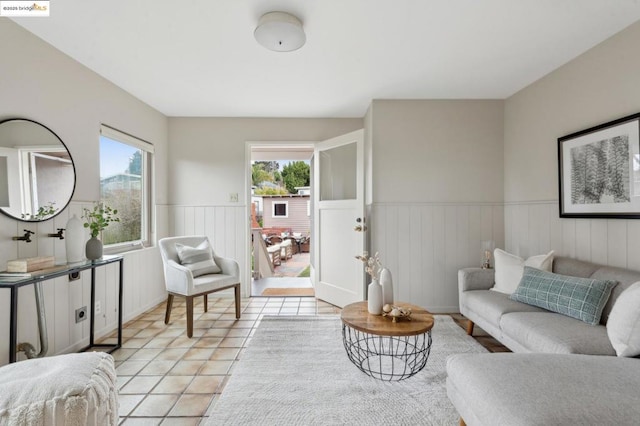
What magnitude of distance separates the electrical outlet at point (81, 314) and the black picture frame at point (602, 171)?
4203 mm

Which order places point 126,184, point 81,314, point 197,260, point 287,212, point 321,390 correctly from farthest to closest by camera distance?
point 287,212 < point 126,184 < point 197,260 < point 81,314 < point 321,390

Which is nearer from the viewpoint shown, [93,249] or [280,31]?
[280,31]

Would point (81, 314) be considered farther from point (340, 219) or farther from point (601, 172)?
point (601, 172)

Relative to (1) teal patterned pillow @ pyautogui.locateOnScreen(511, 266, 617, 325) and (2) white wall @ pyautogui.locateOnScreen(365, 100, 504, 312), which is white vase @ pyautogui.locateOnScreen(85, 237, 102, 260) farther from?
(1) teal patterned pillow @ pyautogui.locateOnScreen(511, 266, 617, 325)

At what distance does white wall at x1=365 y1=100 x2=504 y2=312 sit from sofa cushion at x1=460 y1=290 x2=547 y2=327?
0.73 m

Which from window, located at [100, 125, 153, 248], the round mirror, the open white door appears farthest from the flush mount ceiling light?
window, located at [100, 125, 153, 248]

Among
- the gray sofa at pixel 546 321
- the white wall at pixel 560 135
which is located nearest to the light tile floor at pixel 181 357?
the gray sofa at pixel 546 321

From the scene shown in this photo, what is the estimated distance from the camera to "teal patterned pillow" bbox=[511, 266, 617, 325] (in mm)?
1897

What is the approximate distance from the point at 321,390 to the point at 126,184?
9.69 ft

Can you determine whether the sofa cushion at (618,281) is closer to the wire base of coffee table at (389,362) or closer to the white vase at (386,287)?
the wire base of coffee table at (389,362)

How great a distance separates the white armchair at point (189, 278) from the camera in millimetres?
2820

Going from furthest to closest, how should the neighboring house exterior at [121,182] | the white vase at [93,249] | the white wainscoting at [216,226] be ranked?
the white wainscoting at [216,226] → the neighboring house exterior at [121,182] → the white vase at [93,249]

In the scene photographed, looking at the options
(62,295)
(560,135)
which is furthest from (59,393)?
(560,135)

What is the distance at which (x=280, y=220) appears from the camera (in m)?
12.3
